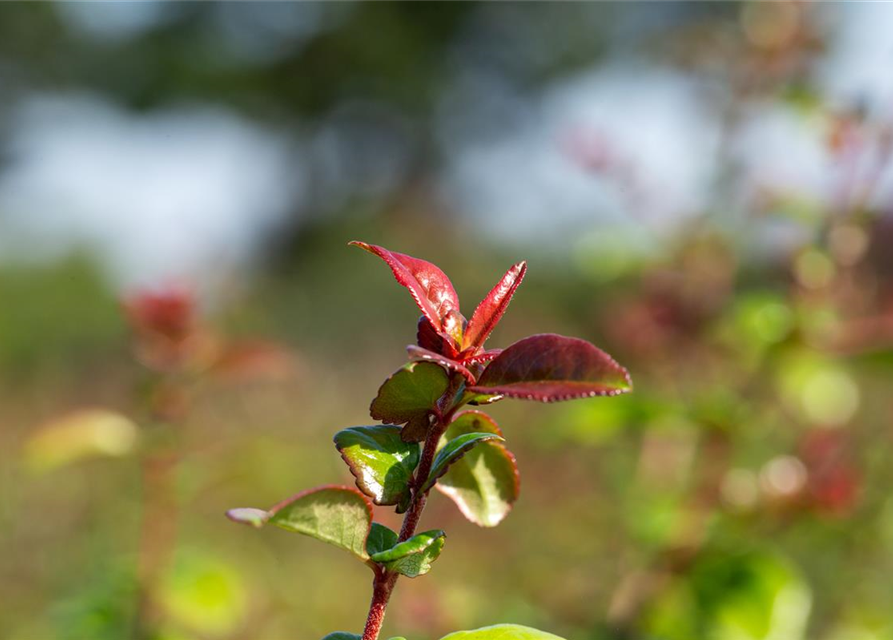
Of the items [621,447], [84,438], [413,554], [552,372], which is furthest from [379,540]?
[621,447]

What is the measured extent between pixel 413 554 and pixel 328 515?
53 mm

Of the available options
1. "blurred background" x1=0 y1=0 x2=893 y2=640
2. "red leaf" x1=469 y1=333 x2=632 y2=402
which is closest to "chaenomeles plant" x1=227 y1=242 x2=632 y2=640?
"red leaf" x1=469 y1=333 x2=632 y2=402

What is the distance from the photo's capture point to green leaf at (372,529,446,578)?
460 millimetres

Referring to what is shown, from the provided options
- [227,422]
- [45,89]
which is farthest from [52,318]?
[45,89]

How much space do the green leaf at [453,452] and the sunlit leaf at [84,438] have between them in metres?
0.83

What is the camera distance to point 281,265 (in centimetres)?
1964

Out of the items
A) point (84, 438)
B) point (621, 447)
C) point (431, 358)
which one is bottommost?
point (431, 358)

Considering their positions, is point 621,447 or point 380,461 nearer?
point 380,461

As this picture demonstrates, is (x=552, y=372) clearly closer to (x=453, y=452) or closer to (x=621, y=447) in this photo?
(x=453, y=452)

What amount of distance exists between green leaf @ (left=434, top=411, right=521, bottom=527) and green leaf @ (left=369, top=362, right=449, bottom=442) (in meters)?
0.05

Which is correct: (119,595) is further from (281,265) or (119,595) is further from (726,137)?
(281,265)

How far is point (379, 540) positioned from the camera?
509mm

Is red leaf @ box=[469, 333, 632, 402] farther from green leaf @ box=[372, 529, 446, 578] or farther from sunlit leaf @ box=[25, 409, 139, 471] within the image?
sunlit leaf @ box=[25, 409, 139, 471]

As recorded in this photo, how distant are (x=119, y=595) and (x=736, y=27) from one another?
5.67 feet
